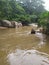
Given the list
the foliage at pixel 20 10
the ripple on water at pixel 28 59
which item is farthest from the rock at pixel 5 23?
the ripple on water at pixel 28 59

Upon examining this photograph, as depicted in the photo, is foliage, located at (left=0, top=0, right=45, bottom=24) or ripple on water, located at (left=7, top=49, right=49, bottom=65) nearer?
ripple on water, located at (left=7, top=49, right=49, bottom=65)

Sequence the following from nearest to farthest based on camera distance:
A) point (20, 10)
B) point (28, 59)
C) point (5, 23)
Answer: point (28, 59) → point (5, 23) → point (20, 10)

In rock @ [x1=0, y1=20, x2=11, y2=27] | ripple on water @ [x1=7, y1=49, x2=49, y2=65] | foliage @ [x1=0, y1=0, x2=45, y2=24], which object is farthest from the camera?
foliage @ [x1=0, y1=0, x2=45, y2=24]

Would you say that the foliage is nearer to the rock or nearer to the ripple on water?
the rock

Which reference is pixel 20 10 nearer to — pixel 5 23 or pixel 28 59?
pixel 5 23

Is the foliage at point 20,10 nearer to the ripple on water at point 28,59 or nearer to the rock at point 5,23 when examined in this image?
the rock at point 5,23

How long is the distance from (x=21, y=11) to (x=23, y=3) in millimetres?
8058

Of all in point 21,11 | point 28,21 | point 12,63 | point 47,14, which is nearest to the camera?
point 12,63

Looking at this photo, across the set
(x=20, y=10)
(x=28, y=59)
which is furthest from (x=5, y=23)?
(x=28, y=59)

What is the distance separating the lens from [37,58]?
258 inches

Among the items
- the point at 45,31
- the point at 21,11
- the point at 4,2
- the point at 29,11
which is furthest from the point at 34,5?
the point at 45,31

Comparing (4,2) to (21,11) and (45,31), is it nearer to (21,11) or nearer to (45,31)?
(21,11)

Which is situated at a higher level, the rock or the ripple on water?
the rock

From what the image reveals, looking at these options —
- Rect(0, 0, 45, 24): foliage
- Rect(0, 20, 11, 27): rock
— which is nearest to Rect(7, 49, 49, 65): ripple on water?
Rect(0, 20, 11, 27): rock
